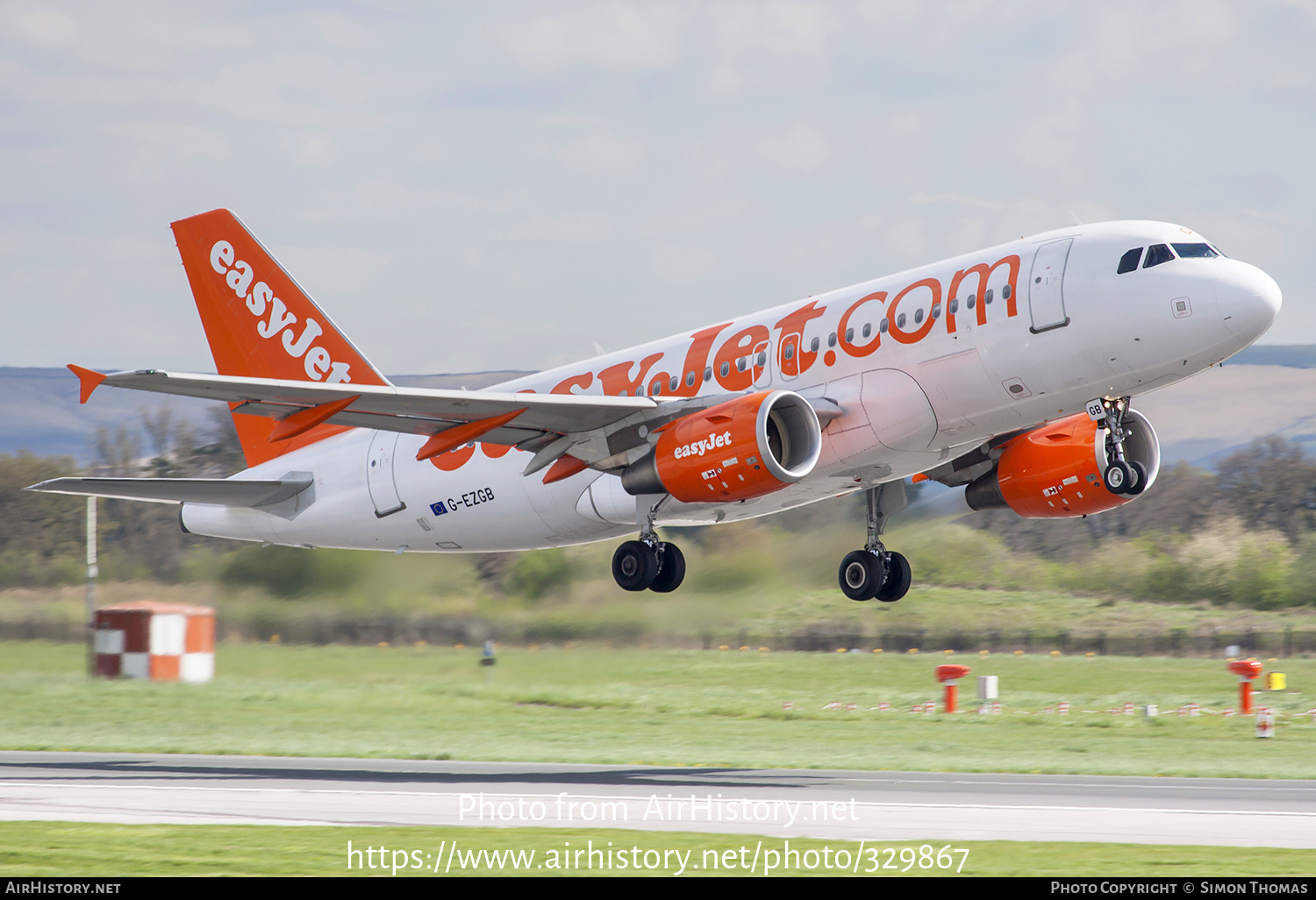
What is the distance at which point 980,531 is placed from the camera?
46781mm

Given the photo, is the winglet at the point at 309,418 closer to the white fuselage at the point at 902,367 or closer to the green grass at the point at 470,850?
the white fuselage at the point at 902,367

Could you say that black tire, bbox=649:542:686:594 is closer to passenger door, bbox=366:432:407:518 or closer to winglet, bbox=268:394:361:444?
passenger door, bbox=366:432:407:518

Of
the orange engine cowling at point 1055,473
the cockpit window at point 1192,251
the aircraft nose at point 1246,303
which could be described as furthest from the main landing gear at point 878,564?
the aircraft nose at point 1246,303

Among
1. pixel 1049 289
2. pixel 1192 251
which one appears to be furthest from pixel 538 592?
pixel 1192 251

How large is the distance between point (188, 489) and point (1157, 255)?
18726 mm

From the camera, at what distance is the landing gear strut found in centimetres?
2700

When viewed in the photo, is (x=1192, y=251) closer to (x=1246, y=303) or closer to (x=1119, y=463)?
(x=1246, y=303)

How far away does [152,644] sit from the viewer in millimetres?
44125

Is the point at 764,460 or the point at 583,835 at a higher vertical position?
the point at 764,460

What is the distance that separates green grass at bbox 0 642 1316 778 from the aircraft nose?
12160mm
